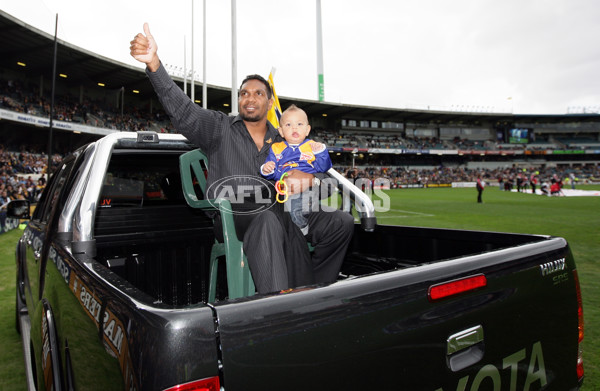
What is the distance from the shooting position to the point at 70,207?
1.94m

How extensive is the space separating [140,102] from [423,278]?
46.6 m

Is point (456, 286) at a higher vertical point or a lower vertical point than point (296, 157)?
lower

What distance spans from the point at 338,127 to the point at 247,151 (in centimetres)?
5960

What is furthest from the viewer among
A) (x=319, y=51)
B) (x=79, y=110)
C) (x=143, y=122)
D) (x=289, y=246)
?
(x=143, y=122)

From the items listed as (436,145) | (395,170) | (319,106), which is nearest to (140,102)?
(319,106)

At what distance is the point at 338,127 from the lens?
60.8m

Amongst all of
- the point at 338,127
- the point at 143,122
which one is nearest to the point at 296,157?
the point at 143,122

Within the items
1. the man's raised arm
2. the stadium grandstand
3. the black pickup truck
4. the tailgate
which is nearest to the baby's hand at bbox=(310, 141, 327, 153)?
the black pickup truck

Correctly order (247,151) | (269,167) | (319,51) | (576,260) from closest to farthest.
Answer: (269,167) < (247,151) < (576,260) < (319,51)

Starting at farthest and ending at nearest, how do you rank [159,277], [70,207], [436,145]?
[436,145] → [159,277] → [70,207]

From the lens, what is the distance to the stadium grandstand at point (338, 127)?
29.0 m

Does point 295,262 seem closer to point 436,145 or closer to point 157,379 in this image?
point 157,379

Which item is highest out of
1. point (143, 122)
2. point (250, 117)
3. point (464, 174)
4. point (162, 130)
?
point (143, 122)

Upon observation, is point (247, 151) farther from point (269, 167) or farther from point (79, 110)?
point (79, 110)
